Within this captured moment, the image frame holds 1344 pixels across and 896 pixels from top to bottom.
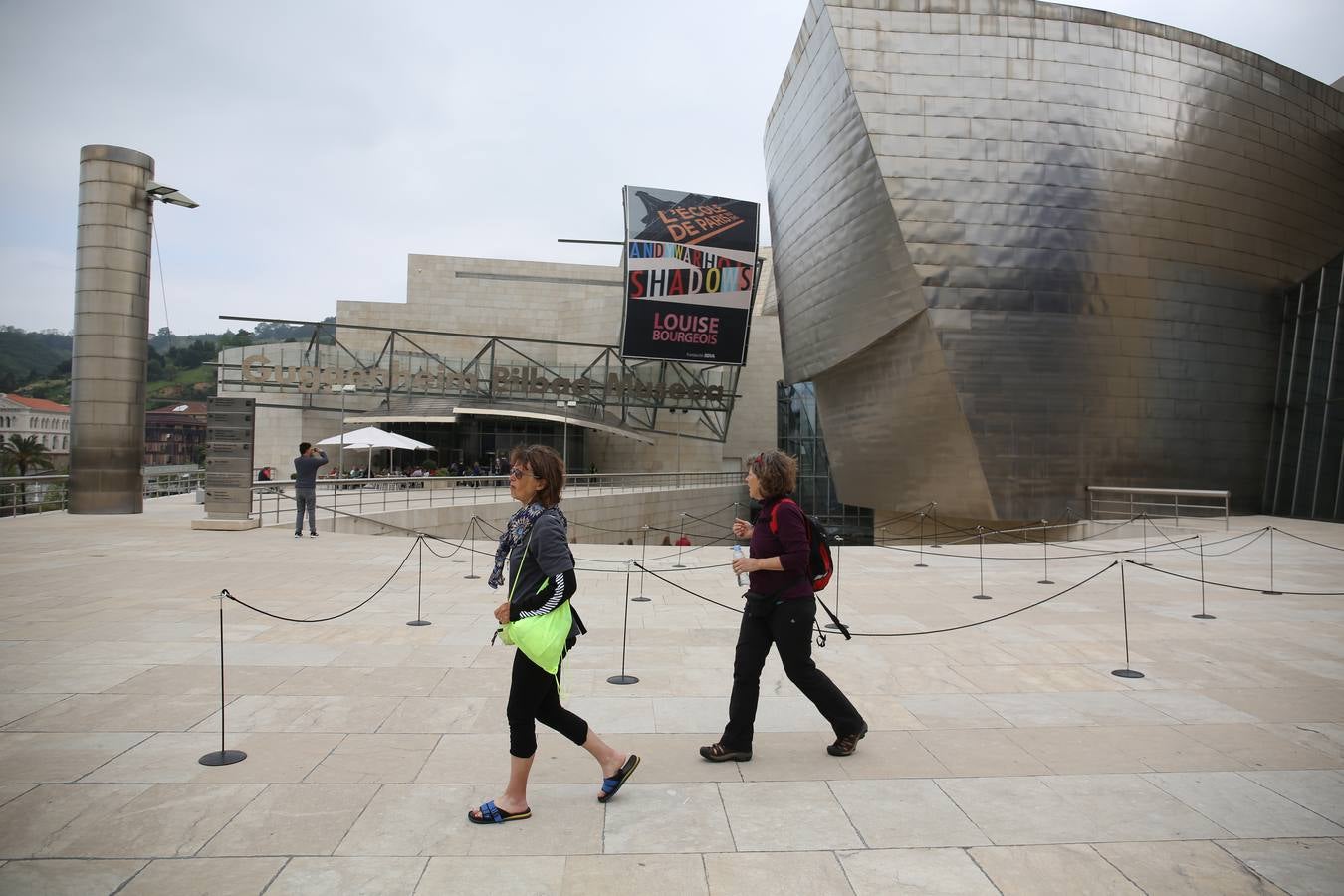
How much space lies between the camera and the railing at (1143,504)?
18406 mm

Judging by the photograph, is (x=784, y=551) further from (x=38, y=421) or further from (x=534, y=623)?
(x=38, y=421)

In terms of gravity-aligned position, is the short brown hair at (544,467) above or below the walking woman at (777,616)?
above

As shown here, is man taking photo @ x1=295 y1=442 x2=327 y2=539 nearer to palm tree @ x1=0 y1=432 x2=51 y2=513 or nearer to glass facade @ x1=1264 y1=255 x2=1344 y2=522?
glass facade @ x1=1264 y1=255 x2=1344 y2=522

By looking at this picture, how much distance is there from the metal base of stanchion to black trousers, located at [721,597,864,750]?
8.65 feet

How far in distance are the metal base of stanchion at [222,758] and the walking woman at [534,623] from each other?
60.2 inches

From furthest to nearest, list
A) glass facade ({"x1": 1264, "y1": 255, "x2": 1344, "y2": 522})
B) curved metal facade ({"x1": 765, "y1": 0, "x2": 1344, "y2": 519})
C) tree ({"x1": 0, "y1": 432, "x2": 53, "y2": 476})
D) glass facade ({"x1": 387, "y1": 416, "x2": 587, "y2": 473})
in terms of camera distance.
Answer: tree ({"x1": 0, "y1": 432, "x2": 53, "y2": 476}) < glass facade ({"x1": 387, "y1": 416, "x2": 587, "y2": 473}) < glass facade ({"x1": 1264, "y1": 255, "x2": 1344, "y2": 522}) < curved metal facade ({"x1": 765, "y1": 0, "x2": 1344, "y2": 519})

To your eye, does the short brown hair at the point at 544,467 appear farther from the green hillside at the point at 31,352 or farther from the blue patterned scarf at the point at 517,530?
the green hillside at the point at 31,352

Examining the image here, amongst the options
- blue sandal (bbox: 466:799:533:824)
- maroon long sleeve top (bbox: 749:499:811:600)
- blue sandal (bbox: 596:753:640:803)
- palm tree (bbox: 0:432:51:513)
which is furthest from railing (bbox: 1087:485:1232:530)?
palm tree (bbox: 0:432:51:513)

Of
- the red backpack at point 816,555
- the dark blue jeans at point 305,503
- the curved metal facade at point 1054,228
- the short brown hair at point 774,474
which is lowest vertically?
the dark blue jeans at point 305,503

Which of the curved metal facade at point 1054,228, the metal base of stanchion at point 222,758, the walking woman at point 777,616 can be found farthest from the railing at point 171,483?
the walking woman at point 777,616

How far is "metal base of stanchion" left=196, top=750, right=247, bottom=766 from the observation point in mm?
4195

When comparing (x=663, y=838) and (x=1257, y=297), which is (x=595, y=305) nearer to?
(x=1257, y=297)

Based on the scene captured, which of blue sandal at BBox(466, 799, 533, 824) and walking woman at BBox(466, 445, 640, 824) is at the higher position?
walking woman at BBox(466, 445, 640, 824)

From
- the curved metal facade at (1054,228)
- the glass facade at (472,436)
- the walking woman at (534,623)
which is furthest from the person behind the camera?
the glass facade at (472,436)
